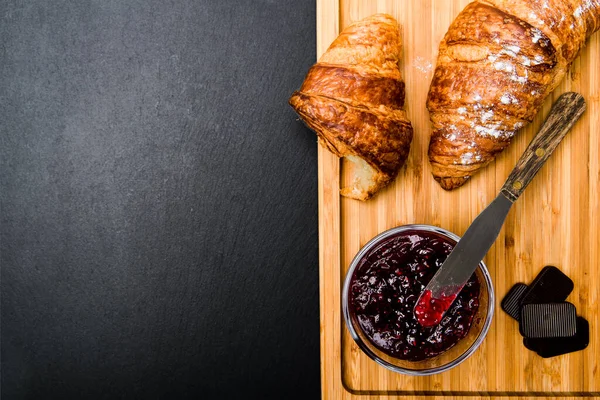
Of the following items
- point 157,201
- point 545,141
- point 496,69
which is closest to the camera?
point 496,69

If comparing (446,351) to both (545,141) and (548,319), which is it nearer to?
(548,319)

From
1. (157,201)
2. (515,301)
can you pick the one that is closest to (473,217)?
(515,301)

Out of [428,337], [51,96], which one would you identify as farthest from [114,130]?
[428,337]

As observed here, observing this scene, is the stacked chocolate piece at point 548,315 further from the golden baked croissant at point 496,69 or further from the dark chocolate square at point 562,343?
the golden baked croissant at point 496,69

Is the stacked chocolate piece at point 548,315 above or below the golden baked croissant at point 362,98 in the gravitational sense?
below

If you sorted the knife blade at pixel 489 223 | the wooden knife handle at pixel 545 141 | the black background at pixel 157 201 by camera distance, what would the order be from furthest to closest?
the black background at pixel 157 201, the wooden knife handle at pixel 545 141, the knife blade at pixel 489 223

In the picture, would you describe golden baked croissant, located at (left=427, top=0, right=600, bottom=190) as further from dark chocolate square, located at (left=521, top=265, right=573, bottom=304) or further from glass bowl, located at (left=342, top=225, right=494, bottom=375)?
dark chocolate square, located at (left=521, top=265, right=573, bottom=304)

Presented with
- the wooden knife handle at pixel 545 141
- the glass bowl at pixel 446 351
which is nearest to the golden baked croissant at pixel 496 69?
the wooden knife handle at pixel 545 141
